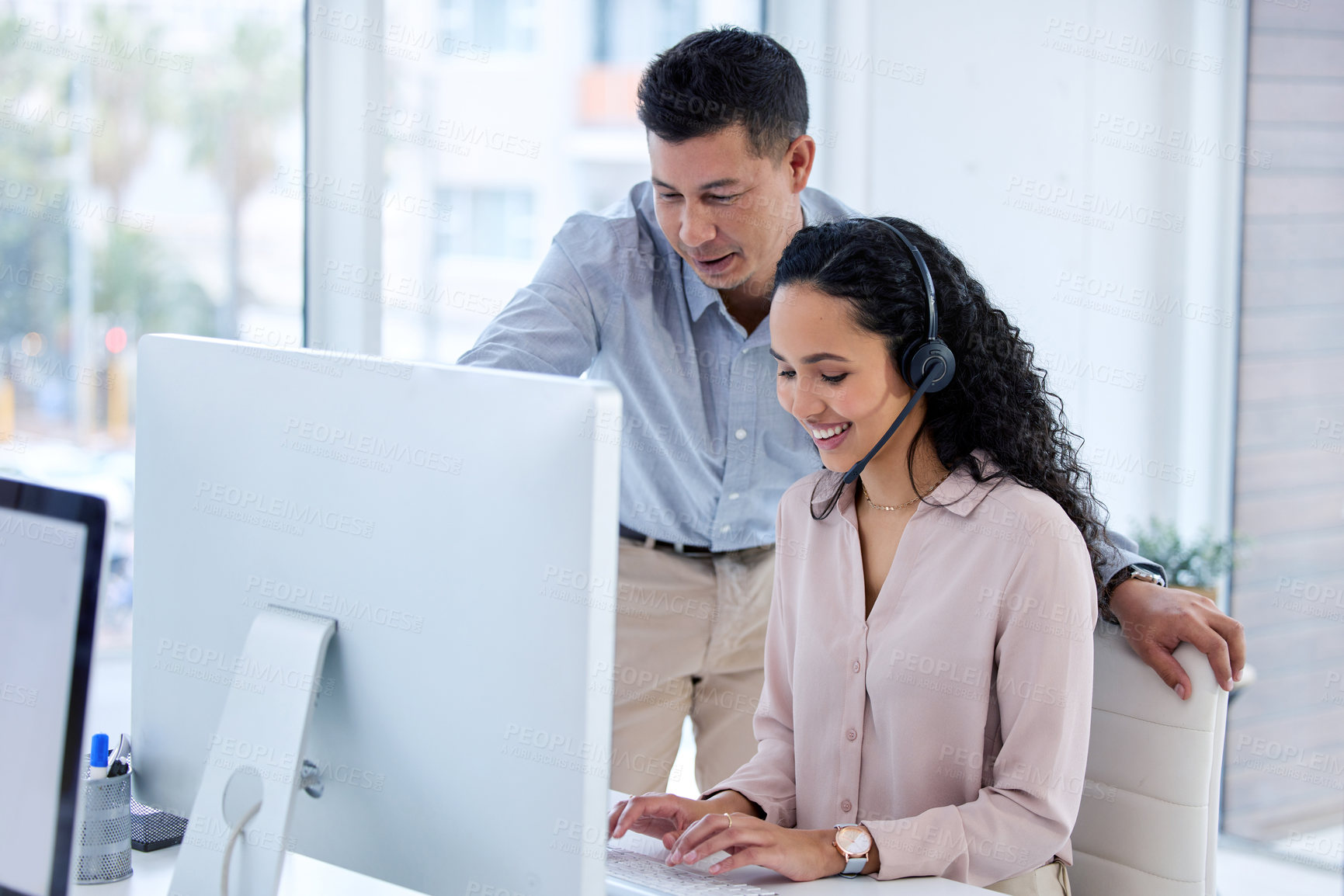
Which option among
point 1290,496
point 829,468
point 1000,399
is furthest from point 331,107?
point 1290,496

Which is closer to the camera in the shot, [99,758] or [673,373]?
[99,758]

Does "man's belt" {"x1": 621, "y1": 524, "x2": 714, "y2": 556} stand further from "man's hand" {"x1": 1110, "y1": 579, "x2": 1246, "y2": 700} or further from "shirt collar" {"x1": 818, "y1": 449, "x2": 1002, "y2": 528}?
"man's hand" {"x1": 1110, "y1": 579, "x2": 1246, "y2": 700}

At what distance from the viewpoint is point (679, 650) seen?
195cm

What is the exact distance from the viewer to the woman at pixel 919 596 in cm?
117

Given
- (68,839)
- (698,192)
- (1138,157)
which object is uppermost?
(1138,157)

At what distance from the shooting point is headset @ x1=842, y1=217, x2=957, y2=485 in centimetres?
130

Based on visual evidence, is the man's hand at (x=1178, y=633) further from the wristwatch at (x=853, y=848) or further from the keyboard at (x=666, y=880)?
the keyboard at (x=666, y=880)

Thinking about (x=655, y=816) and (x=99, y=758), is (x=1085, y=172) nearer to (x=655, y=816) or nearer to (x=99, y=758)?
(x=655, y=816)

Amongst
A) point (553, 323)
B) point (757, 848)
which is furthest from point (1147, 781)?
point (553, 323)

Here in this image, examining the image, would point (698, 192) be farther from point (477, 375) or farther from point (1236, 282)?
point (1236, 282)

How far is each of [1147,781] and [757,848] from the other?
50 cm

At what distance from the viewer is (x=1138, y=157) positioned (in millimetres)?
2934

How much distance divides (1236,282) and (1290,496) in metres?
0.57

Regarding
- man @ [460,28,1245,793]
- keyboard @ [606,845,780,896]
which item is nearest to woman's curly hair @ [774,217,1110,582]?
man @ [460,28,1245,793]
